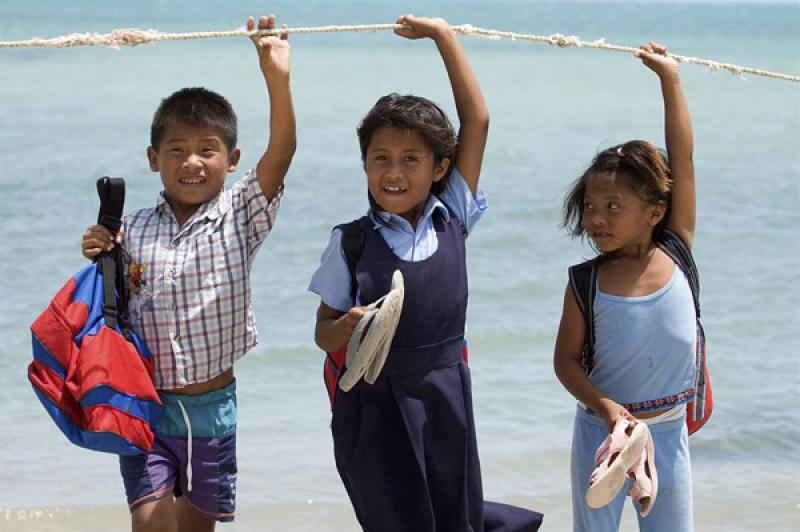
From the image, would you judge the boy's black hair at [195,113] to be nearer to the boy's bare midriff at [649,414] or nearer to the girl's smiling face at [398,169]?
the girl's smiling face at [398,169]

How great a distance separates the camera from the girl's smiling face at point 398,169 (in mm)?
3281

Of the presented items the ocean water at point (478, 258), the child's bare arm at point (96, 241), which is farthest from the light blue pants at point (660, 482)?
the ocean water at point (478, 258)

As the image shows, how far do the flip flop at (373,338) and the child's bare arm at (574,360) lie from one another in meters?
0.55

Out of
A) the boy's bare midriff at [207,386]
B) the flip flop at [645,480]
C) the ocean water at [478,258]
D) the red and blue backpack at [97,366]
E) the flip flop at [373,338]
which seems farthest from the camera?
the ocean water at [478,258]

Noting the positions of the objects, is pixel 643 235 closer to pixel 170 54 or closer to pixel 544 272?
pixel 544 272

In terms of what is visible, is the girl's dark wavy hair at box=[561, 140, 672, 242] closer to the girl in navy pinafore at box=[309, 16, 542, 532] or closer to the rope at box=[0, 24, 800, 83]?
the rope at box=[0, 24, 800, 83]

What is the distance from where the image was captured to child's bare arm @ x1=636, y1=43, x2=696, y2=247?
3490 millimetres

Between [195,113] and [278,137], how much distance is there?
25 cm

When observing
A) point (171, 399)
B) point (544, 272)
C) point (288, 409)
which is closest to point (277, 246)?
point (544, 272)

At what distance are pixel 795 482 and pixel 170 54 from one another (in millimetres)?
18525

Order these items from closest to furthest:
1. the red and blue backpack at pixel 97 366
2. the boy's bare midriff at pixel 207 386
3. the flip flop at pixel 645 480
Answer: the flip flop at pixel 645 480 → the red and blue backpack at pixel 97 366 → the boy's bare midriff at pixel 207 386

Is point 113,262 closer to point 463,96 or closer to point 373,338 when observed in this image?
point 373,338

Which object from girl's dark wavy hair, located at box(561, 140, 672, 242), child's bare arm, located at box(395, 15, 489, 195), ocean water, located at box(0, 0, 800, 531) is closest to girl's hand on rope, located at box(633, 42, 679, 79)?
girl's dark wavy hair, located at box(561, 140, 672, 242)

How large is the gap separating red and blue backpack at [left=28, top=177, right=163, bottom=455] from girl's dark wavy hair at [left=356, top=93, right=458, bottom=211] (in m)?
0.66
